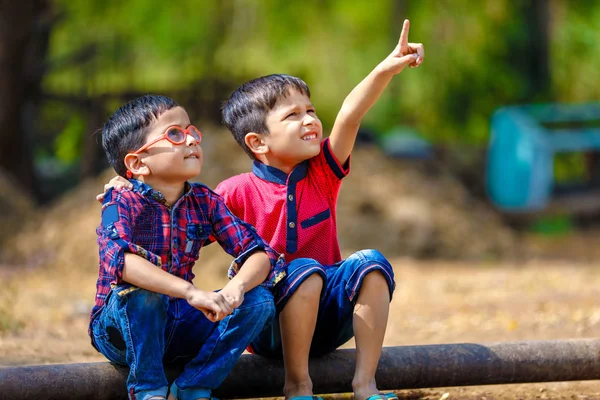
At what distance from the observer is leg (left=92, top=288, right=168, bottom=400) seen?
249cm

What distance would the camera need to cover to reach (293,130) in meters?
2.91

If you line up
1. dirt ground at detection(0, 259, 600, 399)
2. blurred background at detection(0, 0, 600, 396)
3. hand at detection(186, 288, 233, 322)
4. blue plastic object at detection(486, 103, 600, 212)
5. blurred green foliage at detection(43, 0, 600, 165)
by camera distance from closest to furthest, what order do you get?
hand at detection(186, 288, 233, 322)
dirt ground at detection(0, 259, 600, 399)
blurred background at detection(0, 0, 600, 396)
blurred green foliage at detection(43, 0, 600, 165)
blue plastic object at detection(486, 103, 600, 212)

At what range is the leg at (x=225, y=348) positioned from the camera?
2578mm

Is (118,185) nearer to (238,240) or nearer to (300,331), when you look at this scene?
(238,240)

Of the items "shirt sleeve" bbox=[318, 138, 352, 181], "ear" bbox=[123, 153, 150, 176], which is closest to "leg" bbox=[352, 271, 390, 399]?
"shirt sleeve" bbox=[318, 138, 352, 181]

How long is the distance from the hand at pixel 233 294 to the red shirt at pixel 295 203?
0.40 metres

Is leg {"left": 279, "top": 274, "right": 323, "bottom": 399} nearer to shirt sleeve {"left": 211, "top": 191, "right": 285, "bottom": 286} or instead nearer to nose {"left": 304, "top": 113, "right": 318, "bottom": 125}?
shirt sleeve {"left": 211, "top": 191, "right": 285, "bottom": 286}

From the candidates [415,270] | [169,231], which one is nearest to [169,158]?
[169,231]

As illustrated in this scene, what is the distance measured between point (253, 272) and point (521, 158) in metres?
10.1

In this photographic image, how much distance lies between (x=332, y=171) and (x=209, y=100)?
7.62 metres

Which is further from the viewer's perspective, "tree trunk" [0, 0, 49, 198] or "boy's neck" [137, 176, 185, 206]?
"tree trunk" [0, 0, 49, 198]

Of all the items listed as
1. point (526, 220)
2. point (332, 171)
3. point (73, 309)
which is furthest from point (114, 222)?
point (526, 220)

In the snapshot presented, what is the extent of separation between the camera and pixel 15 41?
1034 cm

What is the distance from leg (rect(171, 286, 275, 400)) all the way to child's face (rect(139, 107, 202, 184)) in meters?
0.42
